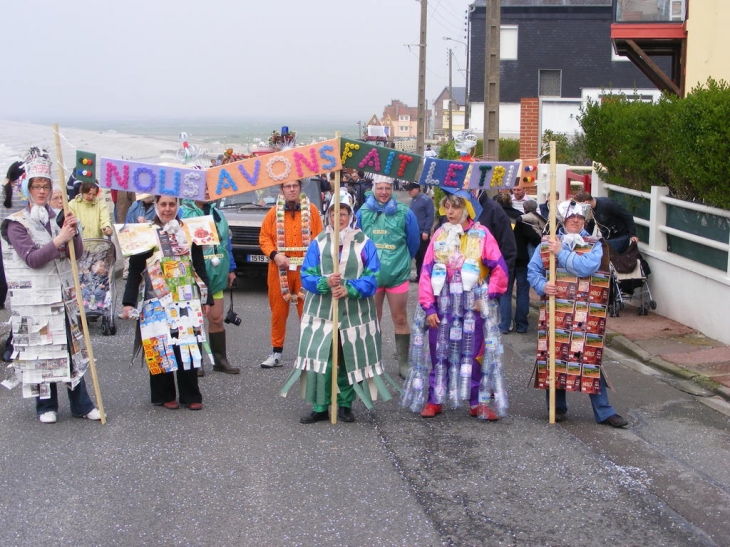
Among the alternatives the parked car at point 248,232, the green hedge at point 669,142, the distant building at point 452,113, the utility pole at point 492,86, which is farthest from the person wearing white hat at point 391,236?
the distant building at point 452,113

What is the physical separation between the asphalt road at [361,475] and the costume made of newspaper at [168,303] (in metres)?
0.48

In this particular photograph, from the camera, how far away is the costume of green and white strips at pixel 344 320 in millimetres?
6898

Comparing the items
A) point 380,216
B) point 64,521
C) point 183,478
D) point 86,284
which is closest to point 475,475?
point 183,478

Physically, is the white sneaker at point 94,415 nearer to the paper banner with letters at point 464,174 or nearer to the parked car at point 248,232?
the paper banner with letters at point 464,174

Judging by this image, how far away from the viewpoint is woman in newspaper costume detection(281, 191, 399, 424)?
22.6 ft

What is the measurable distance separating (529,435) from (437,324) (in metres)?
1.08

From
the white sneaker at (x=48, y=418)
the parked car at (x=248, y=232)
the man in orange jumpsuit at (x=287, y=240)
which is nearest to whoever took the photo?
the white sneaker at (x=48, y=418)

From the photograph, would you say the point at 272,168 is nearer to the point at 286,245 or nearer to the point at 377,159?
the point at 377,159

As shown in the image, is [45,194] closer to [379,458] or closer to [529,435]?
[379,458]

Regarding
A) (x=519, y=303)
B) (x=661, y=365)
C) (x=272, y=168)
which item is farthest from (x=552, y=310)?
(x=519, y=303)

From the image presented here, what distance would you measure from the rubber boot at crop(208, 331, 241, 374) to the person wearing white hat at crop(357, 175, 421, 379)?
5.23ft

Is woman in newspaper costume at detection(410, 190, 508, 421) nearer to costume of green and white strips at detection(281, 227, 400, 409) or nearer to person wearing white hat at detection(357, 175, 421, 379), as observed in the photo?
costume of green and white strips at detection(281, 227, 400, 409)

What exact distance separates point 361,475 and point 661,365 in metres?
4.35

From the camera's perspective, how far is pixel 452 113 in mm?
85062
